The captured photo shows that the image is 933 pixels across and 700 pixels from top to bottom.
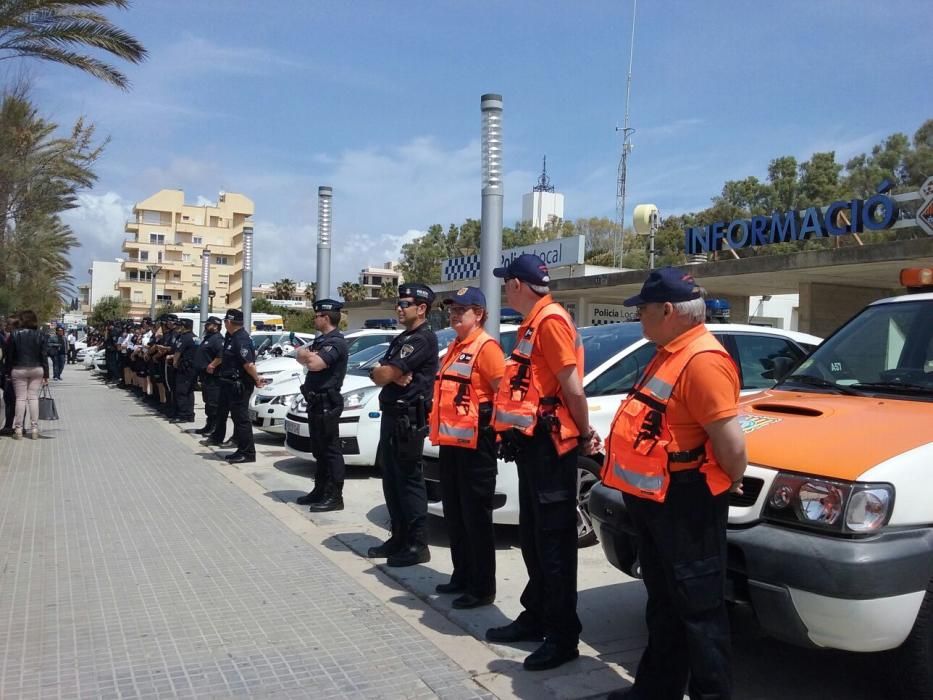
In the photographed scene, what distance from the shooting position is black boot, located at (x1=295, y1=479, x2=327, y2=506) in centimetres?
737

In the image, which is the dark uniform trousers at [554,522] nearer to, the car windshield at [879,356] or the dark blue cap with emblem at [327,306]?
the car windshield at [879,356]

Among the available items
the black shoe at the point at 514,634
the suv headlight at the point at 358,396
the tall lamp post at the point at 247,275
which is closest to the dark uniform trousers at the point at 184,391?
the tall lamp post at the point at 247,275

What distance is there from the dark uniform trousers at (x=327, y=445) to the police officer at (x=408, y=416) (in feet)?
4.67

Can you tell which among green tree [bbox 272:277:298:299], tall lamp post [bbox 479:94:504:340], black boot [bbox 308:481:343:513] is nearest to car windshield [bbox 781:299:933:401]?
tall lamp post [bbox 479:94:504:340]

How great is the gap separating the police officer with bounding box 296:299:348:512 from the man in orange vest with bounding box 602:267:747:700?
4.15m

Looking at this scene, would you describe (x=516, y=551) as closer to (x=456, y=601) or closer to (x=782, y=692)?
(x=456, y=601)

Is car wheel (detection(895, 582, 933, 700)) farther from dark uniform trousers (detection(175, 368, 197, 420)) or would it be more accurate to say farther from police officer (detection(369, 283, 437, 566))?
dark uniform trousers (detection(175, 368, 197, 420))

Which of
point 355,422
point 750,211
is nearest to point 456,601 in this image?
point 355,422

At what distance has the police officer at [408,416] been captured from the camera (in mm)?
5453

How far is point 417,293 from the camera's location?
5.65m

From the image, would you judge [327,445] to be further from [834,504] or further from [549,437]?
[834,504]

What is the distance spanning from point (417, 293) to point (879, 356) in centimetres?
293

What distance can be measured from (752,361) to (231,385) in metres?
5.92

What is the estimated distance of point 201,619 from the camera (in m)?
4.59
